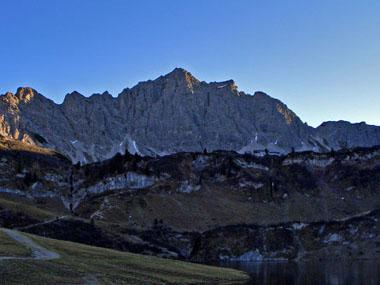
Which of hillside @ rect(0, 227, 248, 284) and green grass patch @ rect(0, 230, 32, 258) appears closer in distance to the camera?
hillside @ rect(0, 227, 248, 284)

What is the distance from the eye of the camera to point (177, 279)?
8331 centimetres

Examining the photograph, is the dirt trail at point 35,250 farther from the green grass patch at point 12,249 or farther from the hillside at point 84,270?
the green grass patch at point 12,249

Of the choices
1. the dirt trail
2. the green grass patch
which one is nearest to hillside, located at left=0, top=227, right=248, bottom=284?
the green grass patch

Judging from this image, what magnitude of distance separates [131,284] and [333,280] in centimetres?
4744

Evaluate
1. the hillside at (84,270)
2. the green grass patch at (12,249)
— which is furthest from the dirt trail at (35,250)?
the green grass patch at (12,249)

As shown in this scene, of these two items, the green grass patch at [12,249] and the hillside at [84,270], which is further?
the green grass patch at [12,249]

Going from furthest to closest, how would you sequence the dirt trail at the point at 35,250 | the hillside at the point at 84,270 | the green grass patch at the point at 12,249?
1. the dirt trail at the point at 35,250
2. the green grass patch at the point at 12,249
3. the hillside at the point at 84,270

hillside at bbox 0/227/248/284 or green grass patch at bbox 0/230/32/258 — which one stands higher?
green grass patch at bbox 0/230/32/258

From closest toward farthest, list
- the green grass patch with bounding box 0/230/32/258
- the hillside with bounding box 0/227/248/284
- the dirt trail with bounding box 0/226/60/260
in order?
the hillside with bounding box 0/227/248/284 → the green grass patch with bounding box 0/230/32/258 → the dirt trail with bounding box 0/226/60/260

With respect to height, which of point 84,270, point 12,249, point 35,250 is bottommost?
point 84,270

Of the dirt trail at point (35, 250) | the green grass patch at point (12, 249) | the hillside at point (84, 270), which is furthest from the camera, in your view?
the dirt trail at point (35, 250)

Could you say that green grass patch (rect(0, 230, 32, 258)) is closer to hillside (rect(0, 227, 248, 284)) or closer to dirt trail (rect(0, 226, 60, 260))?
hillside (rect(0, 227, 248, 284))

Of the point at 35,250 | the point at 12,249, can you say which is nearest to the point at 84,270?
the point at 12,249

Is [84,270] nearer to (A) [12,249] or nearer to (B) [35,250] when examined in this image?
(A) [12,249]
